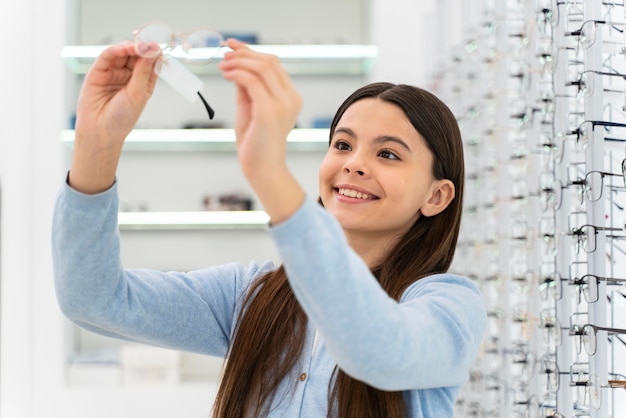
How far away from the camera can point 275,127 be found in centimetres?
87

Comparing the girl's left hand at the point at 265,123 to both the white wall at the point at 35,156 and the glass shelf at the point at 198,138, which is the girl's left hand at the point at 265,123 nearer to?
the white wall at the point at 35,156

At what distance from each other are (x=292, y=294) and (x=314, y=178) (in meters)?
2.70

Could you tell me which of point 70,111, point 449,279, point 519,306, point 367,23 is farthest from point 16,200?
point 449,279

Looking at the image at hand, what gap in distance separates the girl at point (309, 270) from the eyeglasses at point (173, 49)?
26 mm

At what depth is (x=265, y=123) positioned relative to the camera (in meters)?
0.86

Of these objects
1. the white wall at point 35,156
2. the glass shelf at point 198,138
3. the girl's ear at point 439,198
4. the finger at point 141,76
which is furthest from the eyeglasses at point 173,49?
the glass shelf at point 198,138

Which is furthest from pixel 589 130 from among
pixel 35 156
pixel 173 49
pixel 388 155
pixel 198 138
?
pixel 35 156

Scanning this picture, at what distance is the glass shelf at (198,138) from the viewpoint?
3719 mm

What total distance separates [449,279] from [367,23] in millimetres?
2742

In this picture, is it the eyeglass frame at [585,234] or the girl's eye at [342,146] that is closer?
the girl's eye at [342,146]

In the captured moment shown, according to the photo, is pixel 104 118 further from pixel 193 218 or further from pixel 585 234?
pixel 193 218

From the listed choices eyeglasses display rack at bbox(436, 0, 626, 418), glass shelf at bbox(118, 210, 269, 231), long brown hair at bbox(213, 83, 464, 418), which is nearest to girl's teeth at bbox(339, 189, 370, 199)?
long brown hair at bbox(213, 83, 464, 418)

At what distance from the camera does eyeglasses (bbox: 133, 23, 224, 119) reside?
1032 millimetres

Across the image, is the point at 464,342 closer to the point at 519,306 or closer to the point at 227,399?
the point at 227,399
